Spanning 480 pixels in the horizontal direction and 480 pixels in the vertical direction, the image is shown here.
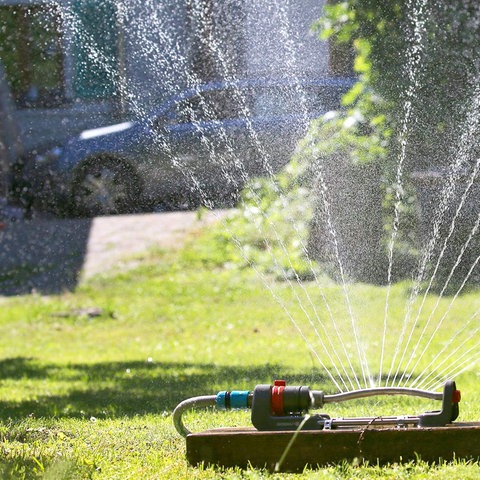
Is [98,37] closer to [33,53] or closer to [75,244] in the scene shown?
[75,244]

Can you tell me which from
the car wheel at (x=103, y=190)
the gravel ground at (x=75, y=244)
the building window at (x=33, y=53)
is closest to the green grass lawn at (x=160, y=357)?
the gravel ground at (x=75, y=244)

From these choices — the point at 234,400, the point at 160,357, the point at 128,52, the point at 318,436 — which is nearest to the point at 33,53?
the point at 128,52

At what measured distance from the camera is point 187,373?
838cm

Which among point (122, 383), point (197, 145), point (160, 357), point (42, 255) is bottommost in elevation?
point (42, 255)

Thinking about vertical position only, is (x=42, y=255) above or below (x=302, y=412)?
below

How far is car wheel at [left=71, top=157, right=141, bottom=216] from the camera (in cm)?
1381

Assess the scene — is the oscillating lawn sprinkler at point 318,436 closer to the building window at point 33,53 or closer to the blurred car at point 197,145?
the blurred car at point 197,145

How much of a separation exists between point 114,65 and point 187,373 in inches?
Result: 209

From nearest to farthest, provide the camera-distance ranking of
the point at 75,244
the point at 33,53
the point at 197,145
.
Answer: the point at 197,145 → the point at 75,244 → the point at 33,53

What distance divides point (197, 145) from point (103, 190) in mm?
2992

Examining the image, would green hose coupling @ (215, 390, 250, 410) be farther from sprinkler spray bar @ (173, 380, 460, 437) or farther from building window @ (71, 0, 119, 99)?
building window @ (71, 0, 119, 99)

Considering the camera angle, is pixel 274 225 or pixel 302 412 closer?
pixel 302 412

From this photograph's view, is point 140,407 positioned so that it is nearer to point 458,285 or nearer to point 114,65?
point 458,285

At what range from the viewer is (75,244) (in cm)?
1421
